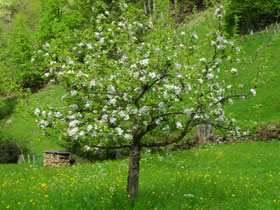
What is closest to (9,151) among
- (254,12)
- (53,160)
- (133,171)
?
(53,160)

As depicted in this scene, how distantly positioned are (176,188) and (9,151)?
71.7 feet

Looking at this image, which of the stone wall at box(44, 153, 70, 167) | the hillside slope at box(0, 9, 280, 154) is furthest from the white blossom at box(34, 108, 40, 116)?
A: the stone wall at box(44, 153, 70, 167)

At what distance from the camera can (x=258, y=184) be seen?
9.57 meters

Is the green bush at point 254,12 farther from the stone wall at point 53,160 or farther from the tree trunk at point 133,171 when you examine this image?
the tree trunk at point 133,171

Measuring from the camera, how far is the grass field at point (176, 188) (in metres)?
6.94

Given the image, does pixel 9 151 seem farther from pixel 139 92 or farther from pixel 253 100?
pixel 253 100

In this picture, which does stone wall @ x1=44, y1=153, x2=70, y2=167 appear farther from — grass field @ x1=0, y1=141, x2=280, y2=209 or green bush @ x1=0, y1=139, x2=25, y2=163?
green bush @ x1=0, y1=139, x2=25, y2=163

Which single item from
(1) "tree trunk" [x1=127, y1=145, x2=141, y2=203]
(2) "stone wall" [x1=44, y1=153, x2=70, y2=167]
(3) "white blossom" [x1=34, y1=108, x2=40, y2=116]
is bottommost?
(2) "stone wall" [x1=44, y1=153, x2=70, y2=167]

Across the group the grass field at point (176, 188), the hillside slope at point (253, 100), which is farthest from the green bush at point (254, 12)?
the grass field at point (176, 188)

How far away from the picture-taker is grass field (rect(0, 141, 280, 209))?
694 centimetres

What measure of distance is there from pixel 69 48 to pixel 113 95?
2563 mm

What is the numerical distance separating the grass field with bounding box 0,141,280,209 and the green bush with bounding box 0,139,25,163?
1278 centimetres

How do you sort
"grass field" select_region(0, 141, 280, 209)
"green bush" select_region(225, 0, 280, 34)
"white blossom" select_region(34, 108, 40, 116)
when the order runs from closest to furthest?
"white blossom" select_region(34, 108, 40, 116), "grass field" select_region(0, 141, 280, 209), "green bush" select_region(225, 0, 280, 34)

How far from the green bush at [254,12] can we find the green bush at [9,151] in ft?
98.6
